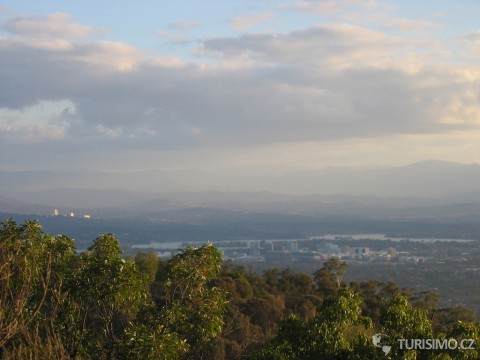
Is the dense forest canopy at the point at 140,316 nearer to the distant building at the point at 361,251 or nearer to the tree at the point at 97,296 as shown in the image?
the tree at the point at 97,296

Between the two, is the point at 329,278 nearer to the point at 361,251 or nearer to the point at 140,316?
the point at 140,316

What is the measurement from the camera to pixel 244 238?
118188mm

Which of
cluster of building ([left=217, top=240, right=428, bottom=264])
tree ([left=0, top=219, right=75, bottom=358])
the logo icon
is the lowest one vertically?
cluster of building ([left=217, top=240, right=428, bottom=264])

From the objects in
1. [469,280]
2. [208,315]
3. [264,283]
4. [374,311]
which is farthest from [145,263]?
[469,280]

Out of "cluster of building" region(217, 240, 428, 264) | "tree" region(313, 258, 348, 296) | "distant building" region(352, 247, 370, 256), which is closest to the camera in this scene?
"tree" region(313, 258, 348, 296)

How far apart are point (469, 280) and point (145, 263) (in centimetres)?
3586

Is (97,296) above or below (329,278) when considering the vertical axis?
above

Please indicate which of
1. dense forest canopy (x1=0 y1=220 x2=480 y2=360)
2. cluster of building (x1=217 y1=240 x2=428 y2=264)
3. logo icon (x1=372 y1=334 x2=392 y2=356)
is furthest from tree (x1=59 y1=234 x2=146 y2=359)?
cluster of building (x1=217 y1=240 x2=428 y2=264)

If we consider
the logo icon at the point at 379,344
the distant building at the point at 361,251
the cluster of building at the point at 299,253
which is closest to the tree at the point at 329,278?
the logo icon at the point at 379,344

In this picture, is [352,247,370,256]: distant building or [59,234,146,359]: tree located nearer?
[59,234,146,359]: tree

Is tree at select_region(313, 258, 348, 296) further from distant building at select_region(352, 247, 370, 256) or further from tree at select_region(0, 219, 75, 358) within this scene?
distant building at select_region(352, 247, 370, 256)

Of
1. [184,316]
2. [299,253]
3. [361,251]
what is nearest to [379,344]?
[184,316]

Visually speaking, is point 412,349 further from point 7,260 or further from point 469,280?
point 469,280

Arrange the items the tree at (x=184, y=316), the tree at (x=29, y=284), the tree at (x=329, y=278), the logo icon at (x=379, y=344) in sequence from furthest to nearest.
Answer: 1. the tree at (x=329, y=278)
2. the tree at (x=184, y=316)
3. the logo icon at (x=379, y=344)
4. the tree at (x=29, y=284)
